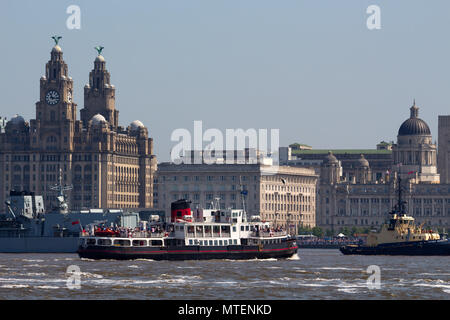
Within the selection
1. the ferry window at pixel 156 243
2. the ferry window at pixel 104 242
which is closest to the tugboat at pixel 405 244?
the ferry window at pixel 156 243

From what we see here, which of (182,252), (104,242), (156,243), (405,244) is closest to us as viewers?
(104,242)

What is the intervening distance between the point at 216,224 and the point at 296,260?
12.7 meters

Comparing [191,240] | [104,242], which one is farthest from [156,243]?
[104,242]

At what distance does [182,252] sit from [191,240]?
202cm

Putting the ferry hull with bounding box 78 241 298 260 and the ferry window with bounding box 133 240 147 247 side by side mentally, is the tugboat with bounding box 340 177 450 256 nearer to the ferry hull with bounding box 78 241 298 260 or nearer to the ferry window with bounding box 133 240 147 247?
the ferry hull with bounding box 78 241 298 260

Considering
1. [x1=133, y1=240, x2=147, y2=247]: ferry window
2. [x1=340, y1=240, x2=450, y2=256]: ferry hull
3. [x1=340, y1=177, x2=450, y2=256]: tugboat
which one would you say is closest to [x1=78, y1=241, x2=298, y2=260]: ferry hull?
[x1=133, y1=240, x2=147, y2=247]: ferry window

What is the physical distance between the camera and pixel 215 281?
116438 mm

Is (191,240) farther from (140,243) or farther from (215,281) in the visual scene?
(215,281)

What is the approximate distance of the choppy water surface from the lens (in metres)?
101
